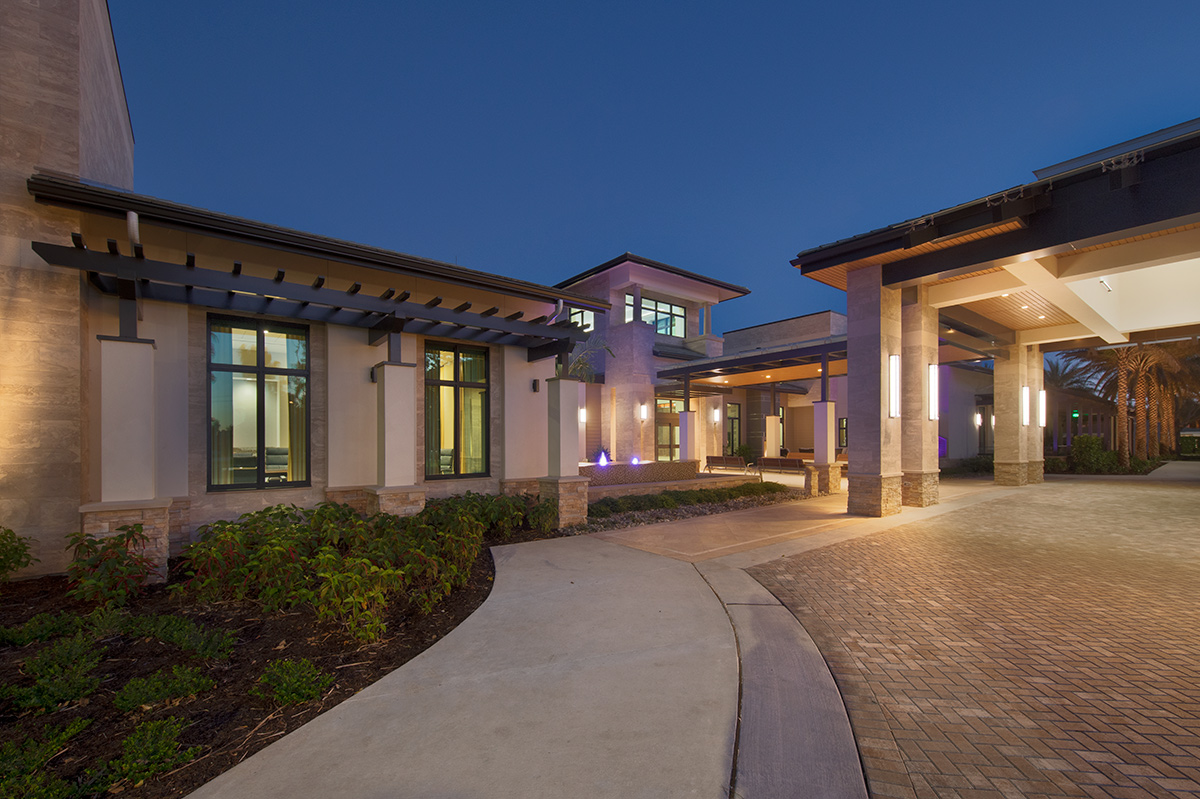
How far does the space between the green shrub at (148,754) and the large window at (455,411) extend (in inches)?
255

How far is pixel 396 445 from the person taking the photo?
26.9 feet

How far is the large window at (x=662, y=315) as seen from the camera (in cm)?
2183

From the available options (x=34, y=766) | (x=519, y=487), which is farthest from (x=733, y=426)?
(x=34, y=766)

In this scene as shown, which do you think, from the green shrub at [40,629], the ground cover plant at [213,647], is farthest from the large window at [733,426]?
the green shrub at [40,629]

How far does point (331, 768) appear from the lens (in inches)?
110

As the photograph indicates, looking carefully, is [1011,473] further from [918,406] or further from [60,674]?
[60,674]

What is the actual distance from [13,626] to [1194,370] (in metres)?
44.6

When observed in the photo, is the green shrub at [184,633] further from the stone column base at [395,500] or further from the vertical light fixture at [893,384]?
the vertical light fixture at [893,384]

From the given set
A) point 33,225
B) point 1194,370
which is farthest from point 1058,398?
point 33,225

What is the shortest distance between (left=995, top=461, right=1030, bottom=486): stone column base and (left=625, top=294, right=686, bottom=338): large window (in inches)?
514

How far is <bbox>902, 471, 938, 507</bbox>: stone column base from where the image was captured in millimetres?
12289

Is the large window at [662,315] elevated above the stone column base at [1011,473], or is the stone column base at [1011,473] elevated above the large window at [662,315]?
the large window at [662,315]

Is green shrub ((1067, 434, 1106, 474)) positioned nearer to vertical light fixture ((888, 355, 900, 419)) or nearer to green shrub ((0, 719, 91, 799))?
vertical light fixture ((888, 355, 900, 419))

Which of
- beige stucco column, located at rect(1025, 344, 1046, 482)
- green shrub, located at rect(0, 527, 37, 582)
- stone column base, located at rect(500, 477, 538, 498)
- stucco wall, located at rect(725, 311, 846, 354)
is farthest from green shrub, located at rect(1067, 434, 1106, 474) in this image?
green shrub, located at rect(0, 527, 37, 582)
